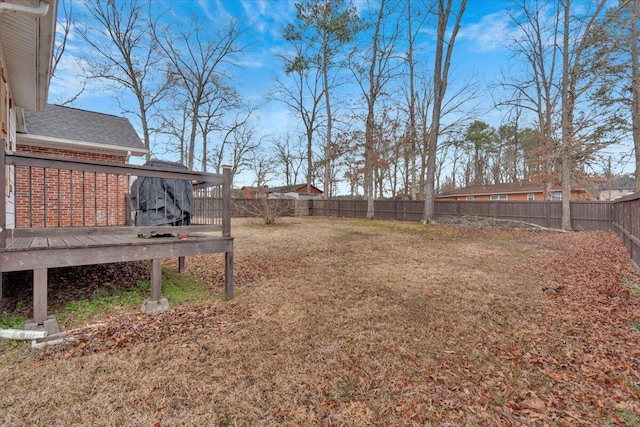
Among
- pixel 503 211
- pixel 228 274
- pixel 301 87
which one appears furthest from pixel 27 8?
pixel 301 87

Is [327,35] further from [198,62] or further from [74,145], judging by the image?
[74,145]

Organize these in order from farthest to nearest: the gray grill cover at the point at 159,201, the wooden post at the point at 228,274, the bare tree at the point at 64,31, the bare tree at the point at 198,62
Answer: the bare tree at the point at 198,62, the bare tree at the point at 64,31, the gray grill cover at the point at 159,201, the wooden post at the point at 228,274

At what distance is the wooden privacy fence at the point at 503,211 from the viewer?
438 inches

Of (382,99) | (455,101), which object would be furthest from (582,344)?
(382,99)

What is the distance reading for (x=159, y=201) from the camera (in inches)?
159

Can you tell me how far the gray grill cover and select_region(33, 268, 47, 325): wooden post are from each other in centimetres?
141

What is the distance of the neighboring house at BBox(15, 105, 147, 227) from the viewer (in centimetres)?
734

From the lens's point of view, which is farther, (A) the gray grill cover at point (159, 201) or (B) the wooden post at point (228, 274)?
(A) the gray grill cover at point (159, 201)

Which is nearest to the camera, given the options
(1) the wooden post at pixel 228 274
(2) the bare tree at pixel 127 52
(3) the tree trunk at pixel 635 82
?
A: (1) the wooden post at pixel 228 274

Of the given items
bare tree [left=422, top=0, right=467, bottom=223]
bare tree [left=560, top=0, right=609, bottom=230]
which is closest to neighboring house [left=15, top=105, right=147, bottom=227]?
bare tree [left=422, top=0, right=467, bottom=223]

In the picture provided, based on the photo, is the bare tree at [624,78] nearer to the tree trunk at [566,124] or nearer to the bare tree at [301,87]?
the tree trunk at [566,124]

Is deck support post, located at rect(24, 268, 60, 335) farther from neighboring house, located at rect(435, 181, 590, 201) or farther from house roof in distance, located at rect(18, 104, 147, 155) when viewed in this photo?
neighboring house, located at rect(435, 181, 590, 201)

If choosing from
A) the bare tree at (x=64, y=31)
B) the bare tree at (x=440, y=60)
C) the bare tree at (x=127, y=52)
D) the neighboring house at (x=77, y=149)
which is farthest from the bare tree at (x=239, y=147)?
the bare tree at (x=440, y=60)

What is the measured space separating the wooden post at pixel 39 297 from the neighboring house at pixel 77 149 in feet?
15.5
